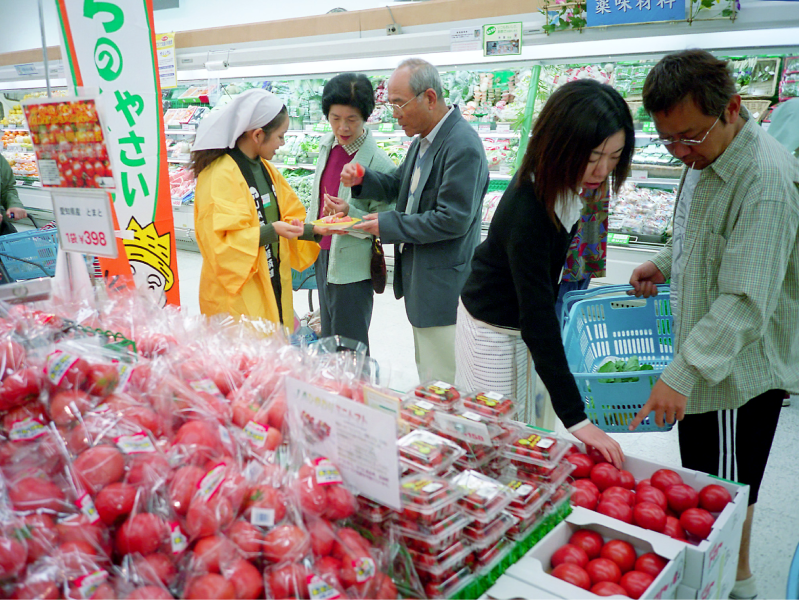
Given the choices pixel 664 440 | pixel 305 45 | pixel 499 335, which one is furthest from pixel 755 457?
pixel 305 45

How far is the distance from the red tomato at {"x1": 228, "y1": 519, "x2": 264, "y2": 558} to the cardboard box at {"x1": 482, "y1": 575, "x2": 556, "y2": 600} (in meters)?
0.42

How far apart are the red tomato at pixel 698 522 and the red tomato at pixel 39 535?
1201 millimetres

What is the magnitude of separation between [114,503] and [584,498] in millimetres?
967

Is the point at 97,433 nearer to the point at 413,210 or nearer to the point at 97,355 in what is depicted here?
the point at 97,355

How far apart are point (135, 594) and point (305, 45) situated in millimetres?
5021

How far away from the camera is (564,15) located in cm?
387

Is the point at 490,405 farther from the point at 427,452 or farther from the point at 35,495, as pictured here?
the point at 35,495

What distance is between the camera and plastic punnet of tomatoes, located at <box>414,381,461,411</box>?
4.78 feet

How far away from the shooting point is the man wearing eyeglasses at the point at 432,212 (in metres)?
2.54

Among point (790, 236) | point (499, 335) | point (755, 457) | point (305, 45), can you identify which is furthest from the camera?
point (305, 45)

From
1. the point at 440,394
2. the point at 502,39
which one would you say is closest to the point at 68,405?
the point at 440,394

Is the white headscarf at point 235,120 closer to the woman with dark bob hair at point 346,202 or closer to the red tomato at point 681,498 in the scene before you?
the woman with dark bob hair at point 346,202

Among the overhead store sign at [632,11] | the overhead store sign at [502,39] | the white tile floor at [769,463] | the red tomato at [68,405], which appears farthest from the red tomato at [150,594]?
the overhead store sign at [502,39]

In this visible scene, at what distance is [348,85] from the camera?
2.95 m
